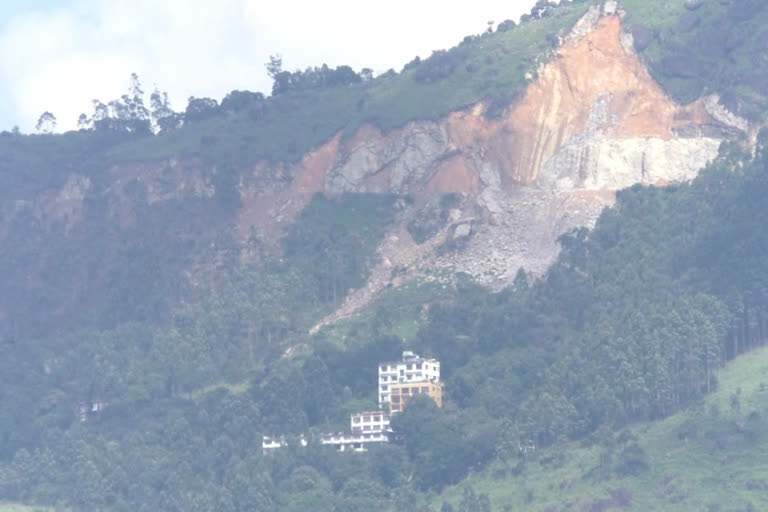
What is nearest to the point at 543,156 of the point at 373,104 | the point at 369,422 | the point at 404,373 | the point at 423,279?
the point at 423,279

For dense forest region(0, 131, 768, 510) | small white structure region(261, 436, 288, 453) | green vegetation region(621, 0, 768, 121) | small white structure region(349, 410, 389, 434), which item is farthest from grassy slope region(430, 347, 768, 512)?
green vegetation region(621, 0, 768, 121)

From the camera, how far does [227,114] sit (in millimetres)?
123188

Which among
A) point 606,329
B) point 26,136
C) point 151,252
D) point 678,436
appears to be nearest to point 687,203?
point 606,329

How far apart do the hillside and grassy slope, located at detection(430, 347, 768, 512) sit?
0.46 feet

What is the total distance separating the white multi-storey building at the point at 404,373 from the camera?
99000 millimetres

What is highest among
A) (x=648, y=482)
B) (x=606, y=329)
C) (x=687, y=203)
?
(x=687, y=203)

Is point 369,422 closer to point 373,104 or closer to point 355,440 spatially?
point 355,440

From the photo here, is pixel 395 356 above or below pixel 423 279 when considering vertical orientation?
below

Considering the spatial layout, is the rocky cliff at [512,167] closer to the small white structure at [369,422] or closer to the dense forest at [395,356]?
the dense forest at [395,356]

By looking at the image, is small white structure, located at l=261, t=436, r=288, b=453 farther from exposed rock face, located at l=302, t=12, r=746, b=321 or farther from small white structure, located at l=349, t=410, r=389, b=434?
exposed rock face, located at l=302, t=12, r=746, b=321

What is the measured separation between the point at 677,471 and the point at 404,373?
55.5 ft

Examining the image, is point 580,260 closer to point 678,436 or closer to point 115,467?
point 678,436

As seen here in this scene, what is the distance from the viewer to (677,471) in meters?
86.2

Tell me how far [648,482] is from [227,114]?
146 feet
